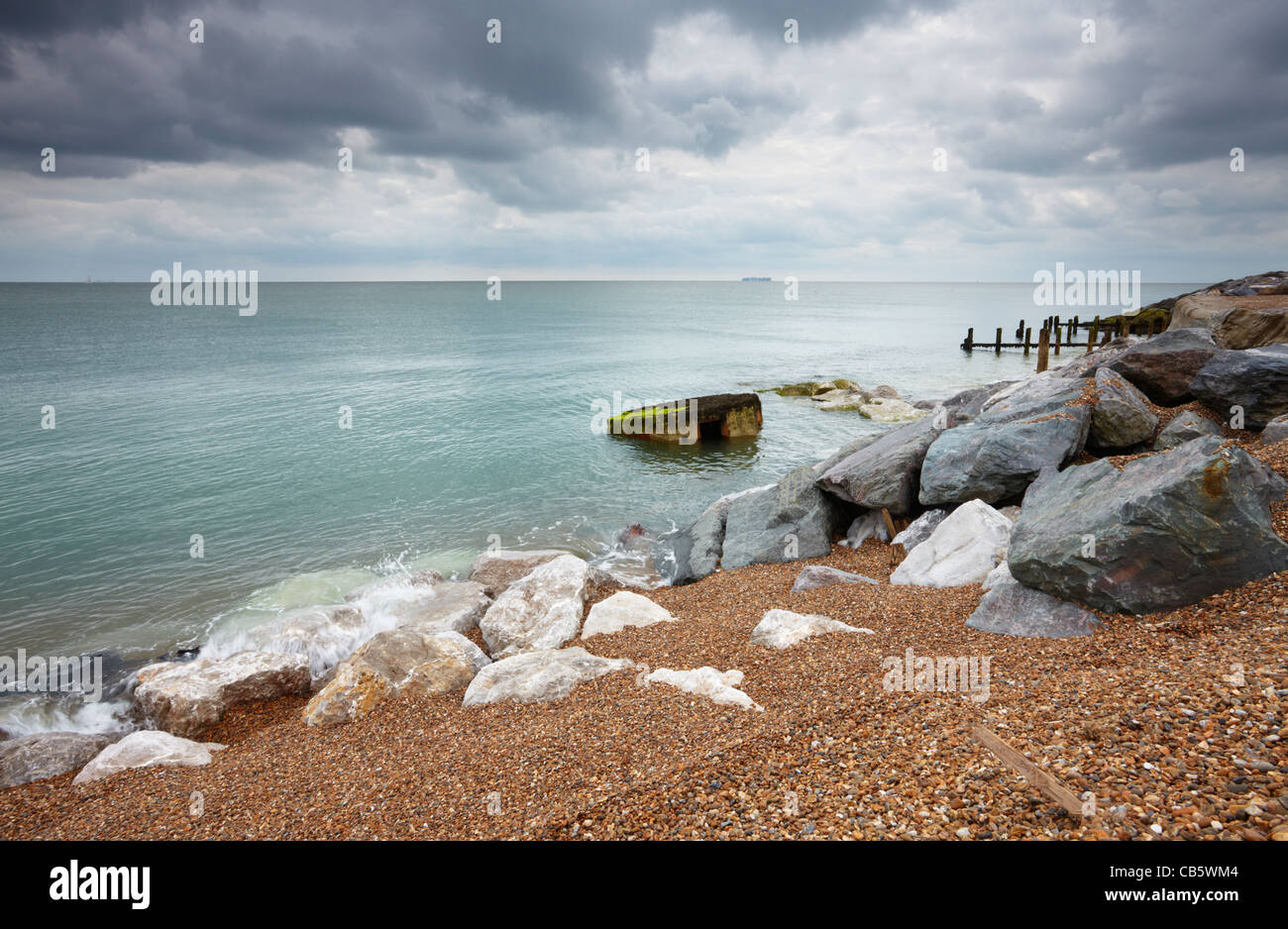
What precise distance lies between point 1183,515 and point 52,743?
620 inches

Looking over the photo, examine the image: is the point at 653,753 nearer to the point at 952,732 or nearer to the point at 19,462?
the point at 952,732

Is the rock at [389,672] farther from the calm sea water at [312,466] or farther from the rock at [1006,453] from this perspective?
the rock at [1006,453]

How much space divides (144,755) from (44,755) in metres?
1.81

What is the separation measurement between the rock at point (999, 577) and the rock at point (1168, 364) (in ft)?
28.4

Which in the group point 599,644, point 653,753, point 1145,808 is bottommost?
point 599,644

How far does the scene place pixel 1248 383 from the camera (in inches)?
503

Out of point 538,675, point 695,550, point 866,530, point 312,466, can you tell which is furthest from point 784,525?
point 312,466

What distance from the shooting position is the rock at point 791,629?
29.2 ft

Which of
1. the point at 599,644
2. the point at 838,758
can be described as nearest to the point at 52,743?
the point at 599,644

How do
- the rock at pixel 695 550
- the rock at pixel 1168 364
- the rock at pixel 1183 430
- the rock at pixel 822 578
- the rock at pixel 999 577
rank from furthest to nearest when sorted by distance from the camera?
1. the rock at pixel 695 550
2. the rock at pixel 1168 364
3. the rock at pixel 1183 430
4. the rock at pixel 822 578
5. the rock at pixel 999 577

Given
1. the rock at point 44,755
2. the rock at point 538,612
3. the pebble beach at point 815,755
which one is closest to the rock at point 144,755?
the pebble beach at point 815,755

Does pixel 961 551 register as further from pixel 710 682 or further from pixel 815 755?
pixel 815 755

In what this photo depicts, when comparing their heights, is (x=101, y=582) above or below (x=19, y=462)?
below
